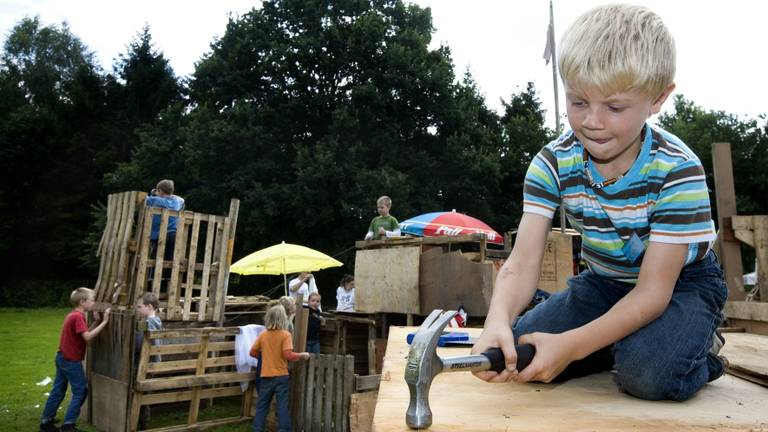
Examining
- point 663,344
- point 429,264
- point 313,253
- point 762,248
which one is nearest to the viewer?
point 663,344

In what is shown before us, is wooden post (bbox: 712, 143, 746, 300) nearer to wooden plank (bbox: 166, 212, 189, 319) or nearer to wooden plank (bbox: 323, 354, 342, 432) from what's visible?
wooden plank (bbox: 323, 354, 342, 432)

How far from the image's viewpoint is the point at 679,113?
38094 millimetres

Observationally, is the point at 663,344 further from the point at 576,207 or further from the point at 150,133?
the point at 150,133

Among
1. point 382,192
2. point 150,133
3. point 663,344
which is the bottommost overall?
point 663,344

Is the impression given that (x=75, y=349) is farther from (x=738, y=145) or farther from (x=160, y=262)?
(x=738, y=145)

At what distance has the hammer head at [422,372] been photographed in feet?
5.25

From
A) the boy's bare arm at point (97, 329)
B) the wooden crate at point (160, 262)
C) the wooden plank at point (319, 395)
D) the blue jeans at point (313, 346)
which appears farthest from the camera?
the blue jeans at point (313, 346)

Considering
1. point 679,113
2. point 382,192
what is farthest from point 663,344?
point 679,113

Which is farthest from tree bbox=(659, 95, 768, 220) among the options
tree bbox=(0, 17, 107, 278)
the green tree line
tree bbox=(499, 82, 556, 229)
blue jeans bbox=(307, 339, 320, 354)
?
tree bbox=(0, 17, 107, 278)

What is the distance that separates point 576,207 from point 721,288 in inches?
23.4

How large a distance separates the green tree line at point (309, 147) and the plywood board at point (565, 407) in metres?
22.4

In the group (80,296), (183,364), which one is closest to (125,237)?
(80,296)

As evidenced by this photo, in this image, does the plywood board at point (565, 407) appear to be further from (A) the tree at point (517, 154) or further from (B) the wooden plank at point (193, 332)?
(A) the tree at point (517, 154)

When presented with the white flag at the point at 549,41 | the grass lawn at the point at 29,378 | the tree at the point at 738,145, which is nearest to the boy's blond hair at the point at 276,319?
the grass lawn at the point at 29,378
